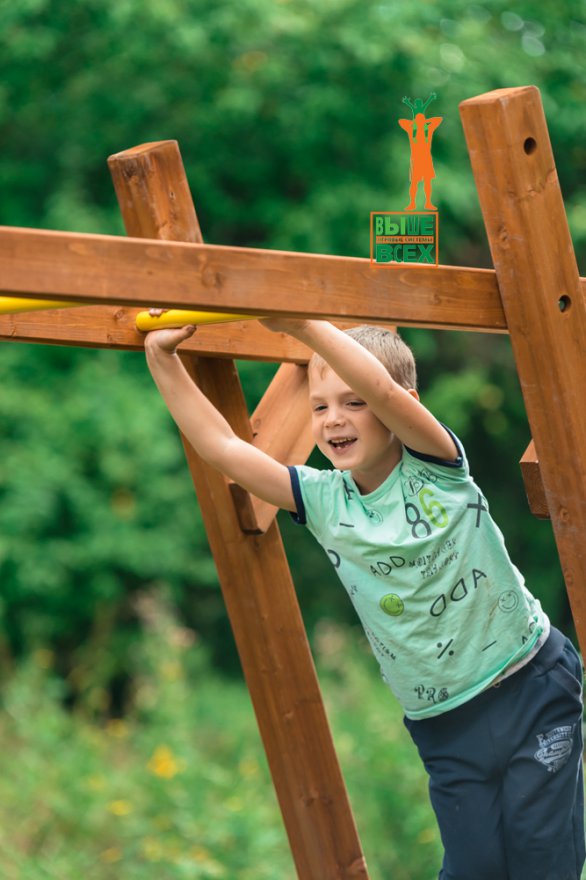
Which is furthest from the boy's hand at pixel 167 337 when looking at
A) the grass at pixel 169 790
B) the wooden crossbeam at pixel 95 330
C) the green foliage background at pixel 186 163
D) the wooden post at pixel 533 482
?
the green foliage background at pixel 186 163

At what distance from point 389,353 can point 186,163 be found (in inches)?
244

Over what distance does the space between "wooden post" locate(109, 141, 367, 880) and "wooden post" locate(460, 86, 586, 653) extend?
30.3 inches

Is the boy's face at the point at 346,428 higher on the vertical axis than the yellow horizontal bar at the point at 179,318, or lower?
lower

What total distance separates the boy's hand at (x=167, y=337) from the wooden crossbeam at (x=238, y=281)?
1.08 ft

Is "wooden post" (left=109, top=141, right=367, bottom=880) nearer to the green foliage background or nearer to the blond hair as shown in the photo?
the blond hair

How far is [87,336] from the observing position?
2.41 metres

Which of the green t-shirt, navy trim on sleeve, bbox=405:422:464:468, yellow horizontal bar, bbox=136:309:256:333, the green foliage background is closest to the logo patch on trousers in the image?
the green t-shirt

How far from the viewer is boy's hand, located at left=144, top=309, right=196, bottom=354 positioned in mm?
2145

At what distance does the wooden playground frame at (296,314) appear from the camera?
1753 mm

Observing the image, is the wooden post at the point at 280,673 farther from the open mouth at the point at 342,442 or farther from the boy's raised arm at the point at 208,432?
the open mouth at the point at 342,442

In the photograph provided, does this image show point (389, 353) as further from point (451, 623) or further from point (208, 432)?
point (451, 623)

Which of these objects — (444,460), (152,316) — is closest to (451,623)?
(444,460)

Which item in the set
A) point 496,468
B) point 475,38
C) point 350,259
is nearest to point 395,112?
point 475,38

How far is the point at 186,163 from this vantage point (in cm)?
814
